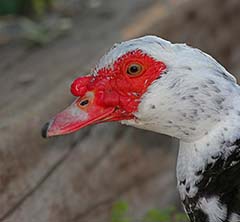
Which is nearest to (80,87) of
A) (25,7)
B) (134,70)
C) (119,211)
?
(134,70)

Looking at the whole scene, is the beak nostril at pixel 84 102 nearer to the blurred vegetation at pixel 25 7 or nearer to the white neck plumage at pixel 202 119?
the white neck plumage at pixel 202 119

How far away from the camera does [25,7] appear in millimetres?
5055

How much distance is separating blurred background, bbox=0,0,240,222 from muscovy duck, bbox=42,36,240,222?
81 cm

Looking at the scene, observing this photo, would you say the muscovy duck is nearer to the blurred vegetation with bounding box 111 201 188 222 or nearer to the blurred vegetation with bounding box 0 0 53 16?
the blurred vegetation with bounding box 111 201 188 222

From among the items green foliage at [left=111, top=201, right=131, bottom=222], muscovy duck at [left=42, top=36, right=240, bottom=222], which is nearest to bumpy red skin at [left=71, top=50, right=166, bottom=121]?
muscovy duck at [left=42, top=36, right=240, bottom=222]

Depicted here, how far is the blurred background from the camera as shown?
11.8 feet

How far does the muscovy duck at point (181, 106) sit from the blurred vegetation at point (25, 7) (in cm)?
232

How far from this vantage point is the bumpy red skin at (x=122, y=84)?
265 centimetres

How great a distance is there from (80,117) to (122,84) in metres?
0.18

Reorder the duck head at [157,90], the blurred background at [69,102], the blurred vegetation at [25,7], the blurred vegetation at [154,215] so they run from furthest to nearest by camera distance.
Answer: the blurred vegetation at [25,7]
the blurred background at [69,102]
the blurred vegetation at [154,215]
the duck head at [157,90]

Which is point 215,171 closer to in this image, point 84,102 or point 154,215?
point 84,102

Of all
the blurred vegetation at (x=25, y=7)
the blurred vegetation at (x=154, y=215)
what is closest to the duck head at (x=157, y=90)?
the blurred vegetation at (x=154, y=215)

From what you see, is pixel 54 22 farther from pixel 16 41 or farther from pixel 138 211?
pixel 138 211

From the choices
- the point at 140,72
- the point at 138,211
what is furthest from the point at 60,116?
the point at 138,211
